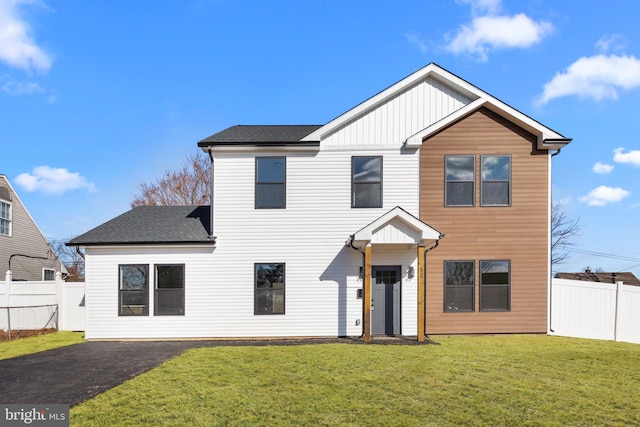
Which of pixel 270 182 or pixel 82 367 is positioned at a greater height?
pixel 270 182

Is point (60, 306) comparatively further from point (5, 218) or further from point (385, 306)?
point (385, 306)

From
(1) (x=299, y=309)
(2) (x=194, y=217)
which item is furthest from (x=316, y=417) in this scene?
(2) (x=194, y=217)

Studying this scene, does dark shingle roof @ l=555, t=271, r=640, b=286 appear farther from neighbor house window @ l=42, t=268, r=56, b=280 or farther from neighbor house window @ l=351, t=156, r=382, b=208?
neighbor house window @ l=42, t=268, r=56, b=280

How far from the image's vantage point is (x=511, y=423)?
5.57 meters

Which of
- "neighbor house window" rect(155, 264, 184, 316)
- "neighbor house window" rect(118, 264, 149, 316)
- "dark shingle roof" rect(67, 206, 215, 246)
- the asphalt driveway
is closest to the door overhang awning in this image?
the asphalt driveway

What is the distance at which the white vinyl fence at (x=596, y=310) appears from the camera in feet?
40.4

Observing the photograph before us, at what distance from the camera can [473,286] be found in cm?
1245

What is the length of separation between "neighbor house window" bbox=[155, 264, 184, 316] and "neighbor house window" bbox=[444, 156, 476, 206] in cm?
929

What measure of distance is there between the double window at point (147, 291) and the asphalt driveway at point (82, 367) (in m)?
1.02

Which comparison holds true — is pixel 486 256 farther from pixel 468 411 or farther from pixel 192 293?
pixel 192 293

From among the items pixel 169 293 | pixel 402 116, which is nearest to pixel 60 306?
pixel 169 293

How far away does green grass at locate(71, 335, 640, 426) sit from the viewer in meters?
5.75

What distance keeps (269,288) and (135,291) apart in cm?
438

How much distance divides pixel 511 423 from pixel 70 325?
15.7 m
